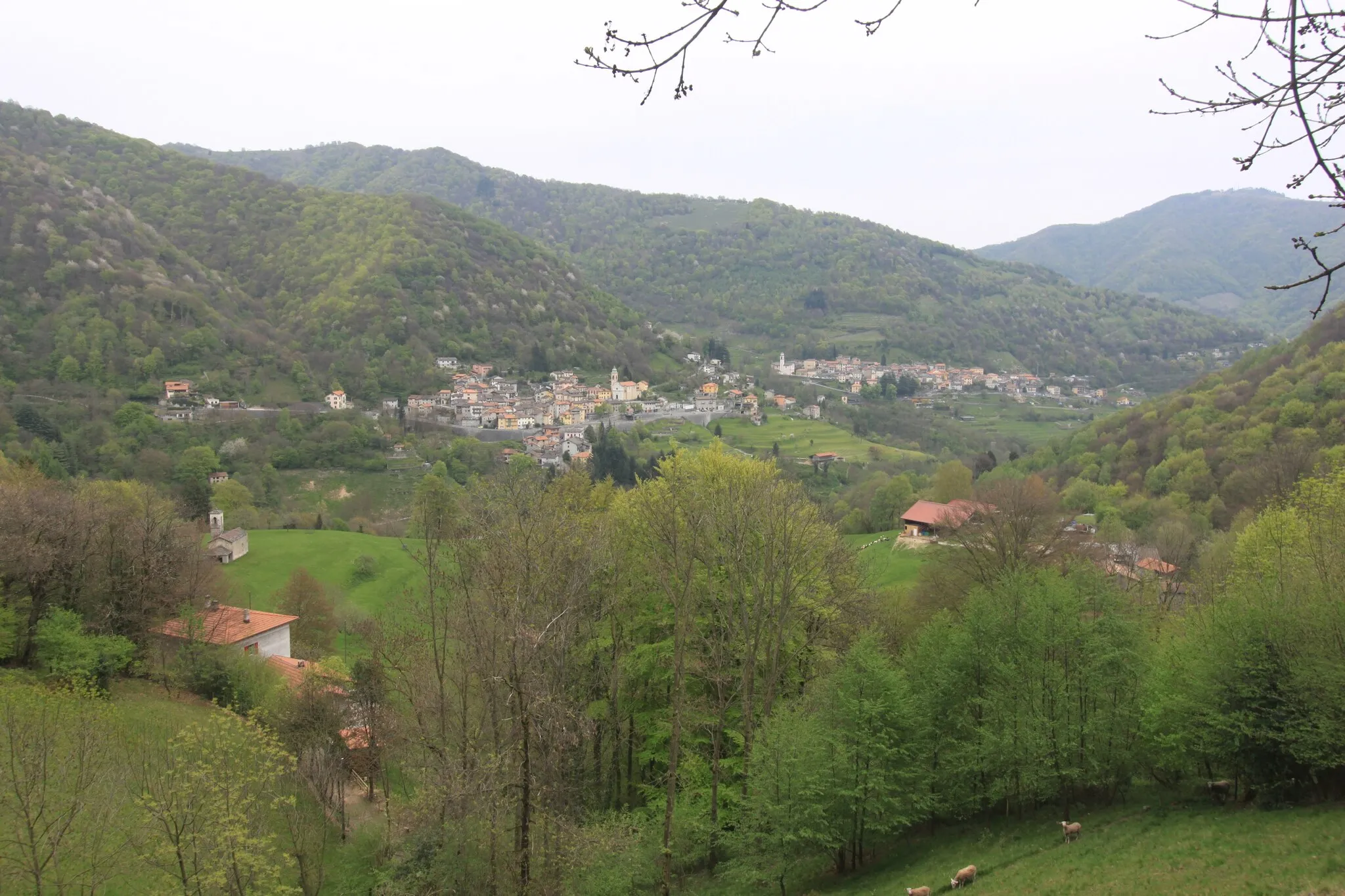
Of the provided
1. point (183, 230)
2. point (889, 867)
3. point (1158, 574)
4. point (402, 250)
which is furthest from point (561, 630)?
point (183, 230)

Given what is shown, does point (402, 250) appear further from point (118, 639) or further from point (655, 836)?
point (655, 836)

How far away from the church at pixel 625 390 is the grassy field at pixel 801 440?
13.8m

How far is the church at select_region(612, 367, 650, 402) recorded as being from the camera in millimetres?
94375

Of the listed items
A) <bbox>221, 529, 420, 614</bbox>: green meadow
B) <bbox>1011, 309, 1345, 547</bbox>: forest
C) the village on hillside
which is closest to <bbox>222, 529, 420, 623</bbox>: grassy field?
<bbox>221, 529, 420, 614</bbox>: green meadow

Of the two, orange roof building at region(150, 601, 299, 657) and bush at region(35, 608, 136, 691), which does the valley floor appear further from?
orange roof building at region(150, 601, 299, 657)

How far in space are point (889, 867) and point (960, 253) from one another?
654 ft

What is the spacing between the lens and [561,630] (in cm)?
1201

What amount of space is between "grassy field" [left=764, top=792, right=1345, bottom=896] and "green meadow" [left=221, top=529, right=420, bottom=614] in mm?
26308

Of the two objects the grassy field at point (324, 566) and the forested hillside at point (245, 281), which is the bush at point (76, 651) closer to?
the grassy field at point (324, 566)

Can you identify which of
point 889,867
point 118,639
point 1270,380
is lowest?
point 889,867

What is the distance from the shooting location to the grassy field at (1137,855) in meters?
9.55

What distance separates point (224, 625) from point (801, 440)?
6186 cm

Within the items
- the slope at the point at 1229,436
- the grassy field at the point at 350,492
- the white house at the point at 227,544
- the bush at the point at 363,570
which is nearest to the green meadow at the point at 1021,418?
the slope at the point at 1229,436

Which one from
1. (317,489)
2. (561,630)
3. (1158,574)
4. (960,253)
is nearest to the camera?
(561,630)
